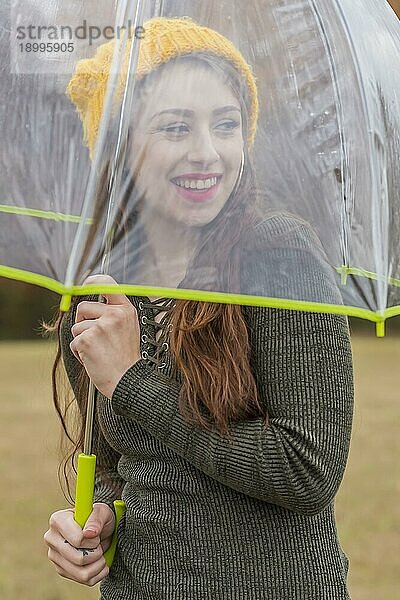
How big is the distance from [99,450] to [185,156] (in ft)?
2.39

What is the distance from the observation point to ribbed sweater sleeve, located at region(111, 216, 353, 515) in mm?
1943

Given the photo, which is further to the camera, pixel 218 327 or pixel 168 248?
pixel 218 327

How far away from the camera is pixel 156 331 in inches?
84.3

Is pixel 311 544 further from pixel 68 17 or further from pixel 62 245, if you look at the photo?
pixel 68 17

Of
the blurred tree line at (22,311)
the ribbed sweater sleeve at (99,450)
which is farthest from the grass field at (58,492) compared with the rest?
the blurred tree line at (22,311)

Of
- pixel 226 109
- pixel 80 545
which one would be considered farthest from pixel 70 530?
pixel 226 109

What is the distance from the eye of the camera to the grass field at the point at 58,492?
221 inches

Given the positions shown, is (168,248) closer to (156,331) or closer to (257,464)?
(156,331)

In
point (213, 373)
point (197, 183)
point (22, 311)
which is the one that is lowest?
point (22, 311)

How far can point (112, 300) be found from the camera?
2051mm

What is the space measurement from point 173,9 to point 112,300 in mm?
478

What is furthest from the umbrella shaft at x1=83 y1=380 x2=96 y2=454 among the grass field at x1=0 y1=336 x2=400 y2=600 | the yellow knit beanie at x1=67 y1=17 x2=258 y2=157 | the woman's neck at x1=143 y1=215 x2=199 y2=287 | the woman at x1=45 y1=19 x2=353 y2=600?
the grass field at x1=0 y1=336 x2=400 y2=600

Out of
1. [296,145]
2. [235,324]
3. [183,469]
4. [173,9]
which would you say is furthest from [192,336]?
[173,9]

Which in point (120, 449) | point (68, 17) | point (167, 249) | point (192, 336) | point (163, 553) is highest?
point (68, 17)
